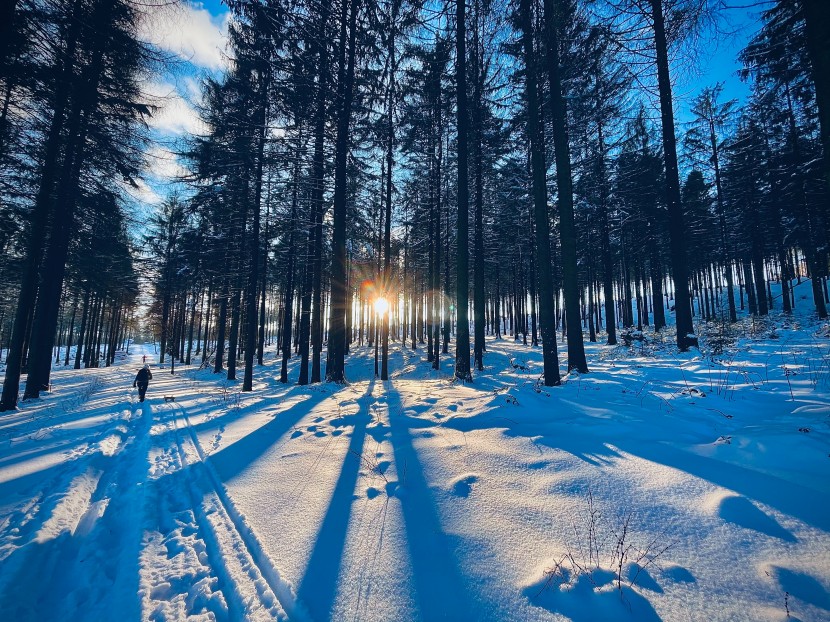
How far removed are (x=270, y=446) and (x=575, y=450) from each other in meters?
4.15

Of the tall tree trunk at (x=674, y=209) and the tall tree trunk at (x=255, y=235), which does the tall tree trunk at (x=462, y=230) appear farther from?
the tall tree trunk at (x=255, y=235)

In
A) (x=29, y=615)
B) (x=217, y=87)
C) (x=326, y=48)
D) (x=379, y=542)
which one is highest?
(x=217, y=87)

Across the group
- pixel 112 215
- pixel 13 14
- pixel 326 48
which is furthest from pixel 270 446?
pixel 112 215

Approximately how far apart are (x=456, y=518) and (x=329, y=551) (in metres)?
1.00

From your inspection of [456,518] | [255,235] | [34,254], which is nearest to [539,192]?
[456,518]

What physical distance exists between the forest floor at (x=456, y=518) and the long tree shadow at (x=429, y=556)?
0.01 metres

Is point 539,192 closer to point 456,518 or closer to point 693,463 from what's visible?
point 693,463

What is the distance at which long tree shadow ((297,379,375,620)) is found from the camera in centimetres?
184

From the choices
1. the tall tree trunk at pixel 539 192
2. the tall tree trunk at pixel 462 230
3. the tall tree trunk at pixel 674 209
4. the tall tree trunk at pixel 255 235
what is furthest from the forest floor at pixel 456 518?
the tall tree trunk at pixel 255 235

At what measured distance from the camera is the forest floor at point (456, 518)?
70.2 inches

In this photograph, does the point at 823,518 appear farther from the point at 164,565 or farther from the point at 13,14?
the point at 13,14

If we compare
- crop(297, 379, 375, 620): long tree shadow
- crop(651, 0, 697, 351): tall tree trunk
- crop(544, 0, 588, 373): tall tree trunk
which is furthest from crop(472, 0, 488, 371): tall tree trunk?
crop(297, 379, 375, 620): long tree shadow

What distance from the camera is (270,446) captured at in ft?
15.4

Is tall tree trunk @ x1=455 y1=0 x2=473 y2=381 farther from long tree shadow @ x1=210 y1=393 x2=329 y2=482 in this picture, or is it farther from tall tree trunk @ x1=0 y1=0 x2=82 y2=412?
tall tree trunk @ x1=0 y1=0 x2=82 y2=412
